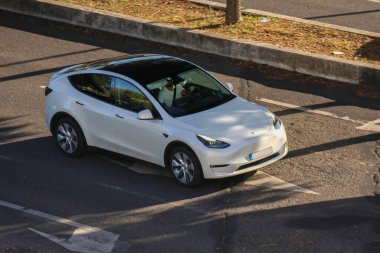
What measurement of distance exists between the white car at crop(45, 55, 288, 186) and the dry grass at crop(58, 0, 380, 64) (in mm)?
4917

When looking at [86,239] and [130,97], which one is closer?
[86,239]

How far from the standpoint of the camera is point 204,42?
17375 millimetres

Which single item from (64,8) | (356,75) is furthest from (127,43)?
(356,75)

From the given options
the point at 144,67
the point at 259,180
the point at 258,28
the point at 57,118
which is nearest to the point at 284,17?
the point at 258,28

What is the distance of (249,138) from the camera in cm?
1094

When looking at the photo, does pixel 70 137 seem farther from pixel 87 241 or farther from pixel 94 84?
pixel 87 241

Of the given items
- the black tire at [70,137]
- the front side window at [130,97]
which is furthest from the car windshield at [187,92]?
the black tire at [70,137]

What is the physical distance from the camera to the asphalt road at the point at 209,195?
9.64 meters

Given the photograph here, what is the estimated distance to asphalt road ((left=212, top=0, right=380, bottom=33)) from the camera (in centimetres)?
1958

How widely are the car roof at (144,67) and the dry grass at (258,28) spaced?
4.77 m

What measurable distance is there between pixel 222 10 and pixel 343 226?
10.6 m

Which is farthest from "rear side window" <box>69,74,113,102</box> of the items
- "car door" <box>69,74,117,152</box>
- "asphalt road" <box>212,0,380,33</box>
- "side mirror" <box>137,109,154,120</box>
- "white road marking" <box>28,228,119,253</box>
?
"asphalt road" <box>212,0,380,33</box>

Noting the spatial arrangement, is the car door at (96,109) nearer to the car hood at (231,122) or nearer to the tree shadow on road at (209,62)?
the car hood at (231,122)

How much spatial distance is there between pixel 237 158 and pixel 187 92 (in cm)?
155
